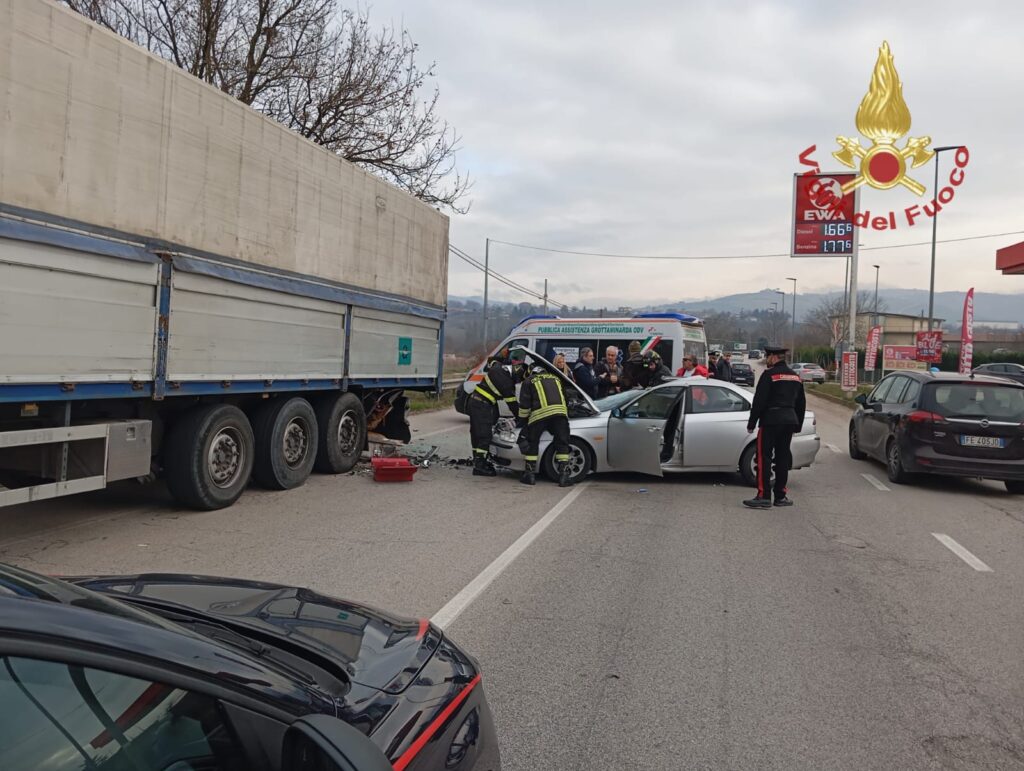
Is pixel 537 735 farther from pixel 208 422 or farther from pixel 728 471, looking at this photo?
pixel 728 471

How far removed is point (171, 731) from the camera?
1.66m

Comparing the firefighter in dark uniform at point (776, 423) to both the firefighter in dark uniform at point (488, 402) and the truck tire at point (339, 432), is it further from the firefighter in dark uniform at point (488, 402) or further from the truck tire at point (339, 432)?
the truck tire at point (339, 432)

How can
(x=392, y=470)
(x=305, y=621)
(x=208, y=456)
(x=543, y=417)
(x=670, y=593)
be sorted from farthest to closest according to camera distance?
(x=392, y=470)
(x=543, y=417)
(x=208, y=456)
(x=670, y=593)
(x=305, y=621)

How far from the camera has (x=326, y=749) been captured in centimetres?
158

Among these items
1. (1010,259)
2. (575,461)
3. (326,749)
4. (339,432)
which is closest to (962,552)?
(575,461)

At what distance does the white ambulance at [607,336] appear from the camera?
57.0ft

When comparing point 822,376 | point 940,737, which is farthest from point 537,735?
point 822,376

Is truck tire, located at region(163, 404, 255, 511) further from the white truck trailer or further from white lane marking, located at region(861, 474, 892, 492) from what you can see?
white lane marking, located at region(861, 474, 892, 492)

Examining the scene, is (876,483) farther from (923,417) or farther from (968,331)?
(968,331)

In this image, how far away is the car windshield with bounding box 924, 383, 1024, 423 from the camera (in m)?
10.5

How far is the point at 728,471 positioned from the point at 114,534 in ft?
24.0

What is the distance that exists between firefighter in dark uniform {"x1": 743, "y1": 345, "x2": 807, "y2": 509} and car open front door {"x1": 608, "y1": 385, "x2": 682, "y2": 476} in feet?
4.20

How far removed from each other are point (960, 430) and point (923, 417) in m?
0.45

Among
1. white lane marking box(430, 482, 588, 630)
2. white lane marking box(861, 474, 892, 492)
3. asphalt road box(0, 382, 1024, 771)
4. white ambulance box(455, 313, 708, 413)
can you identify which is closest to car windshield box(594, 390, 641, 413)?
asphalt road box(0, 382, 1024, 771)
